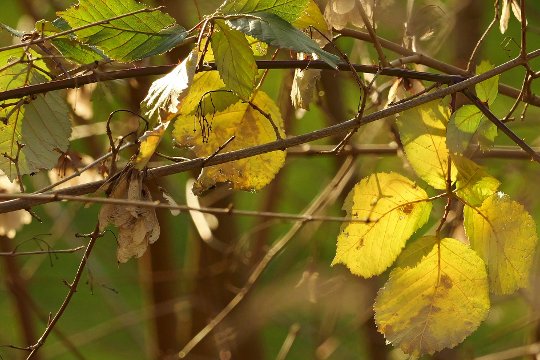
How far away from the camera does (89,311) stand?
3.39 metres

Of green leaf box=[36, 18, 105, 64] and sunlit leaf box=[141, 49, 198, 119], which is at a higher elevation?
green leaf box=[36, 18, 105, 64]

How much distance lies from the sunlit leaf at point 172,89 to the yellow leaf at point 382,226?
0.75 feet

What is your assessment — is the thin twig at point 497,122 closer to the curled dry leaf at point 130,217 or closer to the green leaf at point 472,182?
the green leaf at point 472,182

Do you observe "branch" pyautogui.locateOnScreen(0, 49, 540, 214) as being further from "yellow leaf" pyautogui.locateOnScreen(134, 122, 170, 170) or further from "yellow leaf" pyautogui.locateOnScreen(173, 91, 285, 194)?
"yellow leaf" pyautogui.locateOnScreen(173, 91, 285, 194)

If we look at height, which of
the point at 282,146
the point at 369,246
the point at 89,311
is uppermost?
the point at 282,146

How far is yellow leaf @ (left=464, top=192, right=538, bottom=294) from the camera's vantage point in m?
0.76

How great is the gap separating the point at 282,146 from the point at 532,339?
1.10m

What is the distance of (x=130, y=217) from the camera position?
0.69 meters

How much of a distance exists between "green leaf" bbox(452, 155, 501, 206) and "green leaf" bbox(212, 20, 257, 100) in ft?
0.70

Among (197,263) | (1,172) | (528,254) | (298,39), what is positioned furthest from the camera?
(197,263)

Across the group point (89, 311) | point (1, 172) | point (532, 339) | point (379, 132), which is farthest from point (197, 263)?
point (89, 311)

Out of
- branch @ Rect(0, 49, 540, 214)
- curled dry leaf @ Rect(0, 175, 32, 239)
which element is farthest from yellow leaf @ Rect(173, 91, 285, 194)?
curled dry leaf @ Rect(0, 175, 32, 239)

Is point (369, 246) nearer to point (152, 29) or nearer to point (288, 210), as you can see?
point (152, 29)

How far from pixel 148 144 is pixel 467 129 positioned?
0.28 m
